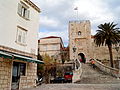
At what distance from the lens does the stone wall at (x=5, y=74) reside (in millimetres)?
11172

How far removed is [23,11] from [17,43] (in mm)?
3442

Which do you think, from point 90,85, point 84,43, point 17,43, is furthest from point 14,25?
point 84,43

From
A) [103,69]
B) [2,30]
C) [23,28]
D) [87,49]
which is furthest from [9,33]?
[87,49]

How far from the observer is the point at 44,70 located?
107 feet

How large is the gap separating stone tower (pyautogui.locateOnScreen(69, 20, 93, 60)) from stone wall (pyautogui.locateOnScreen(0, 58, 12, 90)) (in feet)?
118

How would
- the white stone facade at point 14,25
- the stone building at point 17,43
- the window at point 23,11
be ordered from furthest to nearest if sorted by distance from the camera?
1. the window at point 23,11
2. the white stone facade at point 14,25
3. the stone building at point 17,43

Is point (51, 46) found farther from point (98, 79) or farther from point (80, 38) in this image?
point (98, 79)

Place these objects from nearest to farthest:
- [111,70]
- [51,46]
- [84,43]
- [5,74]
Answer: [5,74], [111,70], [84,43], [51,46]

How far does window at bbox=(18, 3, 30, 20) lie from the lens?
14.0m

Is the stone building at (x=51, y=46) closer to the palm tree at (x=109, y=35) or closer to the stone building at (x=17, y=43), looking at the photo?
the palm tree at (x=109, y=35)

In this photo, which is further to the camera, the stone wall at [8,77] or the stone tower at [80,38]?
the stone tower at [80,38]

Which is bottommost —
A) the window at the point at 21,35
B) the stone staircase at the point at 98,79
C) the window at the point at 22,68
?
the stone staircase at the point at 98,79

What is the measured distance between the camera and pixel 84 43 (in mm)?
48344

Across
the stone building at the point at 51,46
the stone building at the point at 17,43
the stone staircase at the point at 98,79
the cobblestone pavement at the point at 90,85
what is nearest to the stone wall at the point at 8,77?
the stone building at the point at 17,43
